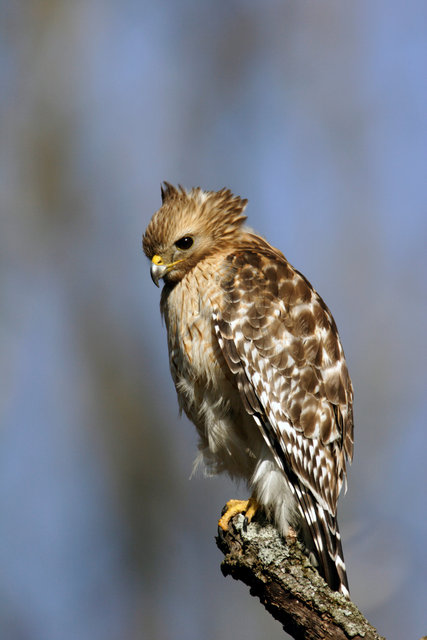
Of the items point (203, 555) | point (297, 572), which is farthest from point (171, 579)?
point (297, 572)

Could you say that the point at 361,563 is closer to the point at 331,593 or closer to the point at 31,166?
the point at 331,593

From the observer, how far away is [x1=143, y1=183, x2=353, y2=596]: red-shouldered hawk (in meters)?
4.16

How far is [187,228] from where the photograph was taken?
479 cm

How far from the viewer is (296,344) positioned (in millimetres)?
4445

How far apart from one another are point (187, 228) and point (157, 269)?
1.11ft

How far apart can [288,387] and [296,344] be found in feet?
0.81

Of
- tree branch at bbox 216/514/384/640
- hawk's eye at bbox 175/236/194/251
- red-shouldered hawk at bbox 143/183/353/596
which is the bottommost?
tree branch at bbox 216/514/384/640

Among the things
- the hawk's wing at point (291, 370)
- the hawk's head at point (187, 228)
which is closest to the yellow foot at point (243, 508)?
the hawk's wing at point (291, 370)

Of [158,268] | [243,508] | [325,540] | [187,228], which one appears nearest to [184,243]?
[187,228]

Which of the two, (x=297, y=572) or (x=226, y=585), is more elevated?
(x=226, y=585)

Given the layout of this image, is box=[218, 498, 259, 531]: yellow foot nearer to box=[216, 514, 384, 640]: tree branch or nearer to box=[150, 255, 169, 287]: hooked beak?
box=[216, 514, 384, 640]: tree branch

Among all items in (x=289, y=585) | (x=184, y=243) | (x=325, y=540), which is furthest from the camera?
(x=184, y=243)

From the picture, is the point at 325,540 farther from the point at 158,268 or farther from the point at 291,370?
the point at 158,268

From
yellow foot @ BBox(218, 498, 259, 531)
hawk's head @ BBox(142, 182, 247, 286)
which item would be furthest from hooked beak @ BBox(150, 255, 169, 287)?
yellow foot @ BBox(218, 498, 259, 531)
